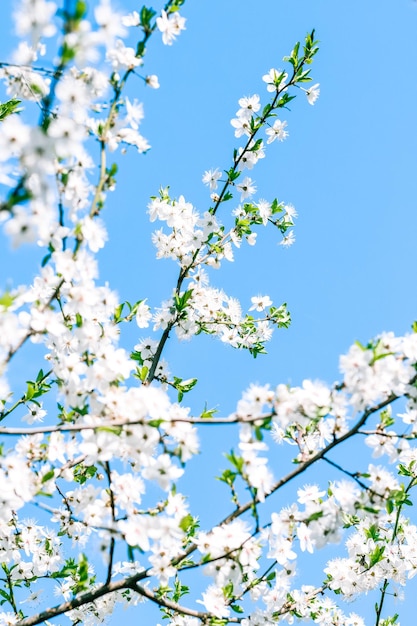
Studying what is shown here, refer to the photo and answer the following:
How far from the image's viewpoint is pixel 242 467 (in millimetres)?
3133

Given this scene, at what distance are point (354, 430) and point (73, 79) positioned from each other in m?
2.54

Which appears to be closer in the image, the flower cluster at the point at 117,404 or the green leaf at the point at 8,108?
the flower cluster at the point at 117,404

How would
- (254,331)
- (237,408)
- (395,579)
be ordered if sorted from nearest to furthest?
1. (237,408)
2. (395,579)
3. (254,331)

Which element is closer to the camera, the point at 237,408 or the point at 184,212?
the point at 237,408

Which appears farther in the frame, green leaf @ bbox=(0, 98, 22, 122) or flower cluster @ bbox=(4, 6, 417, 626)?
green leaf @ bbox=(0, 98, 22, 122)

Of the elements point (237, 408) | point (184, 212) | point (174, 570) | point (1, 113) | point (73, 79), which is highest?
point (1, 113)

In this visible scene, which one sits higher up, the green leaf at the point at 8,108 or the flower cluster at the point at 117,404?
the green leaf at the point at 8,108

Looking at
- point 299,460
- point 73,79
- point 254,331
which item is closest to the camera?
point 73,79

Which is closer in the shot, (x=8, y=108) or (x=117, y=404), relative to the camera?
(x=117, y=404)

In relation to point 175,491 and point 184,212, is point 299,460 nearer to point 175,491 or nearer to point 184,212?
point 175,491

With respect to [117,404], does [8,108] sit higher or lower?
higher

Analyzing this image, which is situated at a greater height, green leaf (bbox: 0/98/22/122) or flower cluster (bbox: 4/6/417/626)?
green leaf (bbox: 0/98/22/122)

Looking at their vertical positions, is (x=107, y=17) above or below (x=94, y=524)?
above

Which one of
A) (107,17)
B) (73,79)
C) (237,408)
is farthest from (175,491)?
(107,17)
